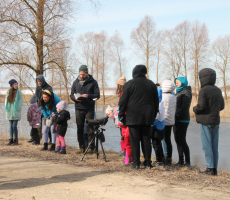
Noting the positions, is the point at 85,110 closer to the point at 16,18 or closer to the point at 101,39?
the point at 16,18

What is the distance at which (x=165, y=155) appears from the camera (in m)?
5.84

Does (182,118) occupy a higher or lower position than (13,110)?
lower

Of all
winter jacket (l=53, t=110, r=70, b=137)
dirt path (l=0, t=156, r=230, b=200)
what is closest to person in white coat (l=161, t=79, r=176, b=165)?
dirt path (l=0, t=156, r=230, b=200)

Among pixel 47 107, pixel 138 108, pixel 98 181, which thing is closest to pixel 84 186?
pixel 98 181

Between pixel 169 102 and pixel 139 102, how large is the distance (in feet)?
2.88

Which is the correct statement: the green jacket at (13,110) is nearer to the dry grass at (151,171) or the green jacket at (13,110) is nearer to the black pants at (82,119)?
the dry grass at (151,171)

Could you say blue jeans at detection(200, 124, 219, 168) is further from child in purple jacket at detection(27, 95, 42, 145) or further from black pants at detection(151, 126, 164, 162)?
child in purple jacket at detection(27, 95, 42, 145)

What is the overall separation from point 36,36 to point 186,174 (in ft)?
20.2

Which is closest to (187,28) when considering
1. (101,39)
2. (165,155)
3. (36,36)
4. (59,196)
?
(101,39)

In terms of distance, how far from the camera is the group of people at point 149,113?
189 inches

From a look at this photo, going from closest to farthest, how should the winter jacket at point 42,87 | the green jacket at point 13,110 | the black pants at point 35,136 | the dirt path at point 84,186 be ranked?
the dirt path at point 84,186 < the winter jacket at point 42,87 < the green jacket at point 13,110 < the black pants at point 35,136

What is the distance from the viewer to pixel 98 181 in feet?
13.6

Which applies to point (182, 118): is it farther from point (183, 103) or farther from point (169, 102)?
point (169, 102)

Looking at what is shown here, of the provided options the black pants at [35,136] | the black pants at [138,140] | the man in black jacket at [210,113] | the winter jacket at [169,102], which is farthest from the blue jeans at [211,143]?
the black pants at [35,136]
